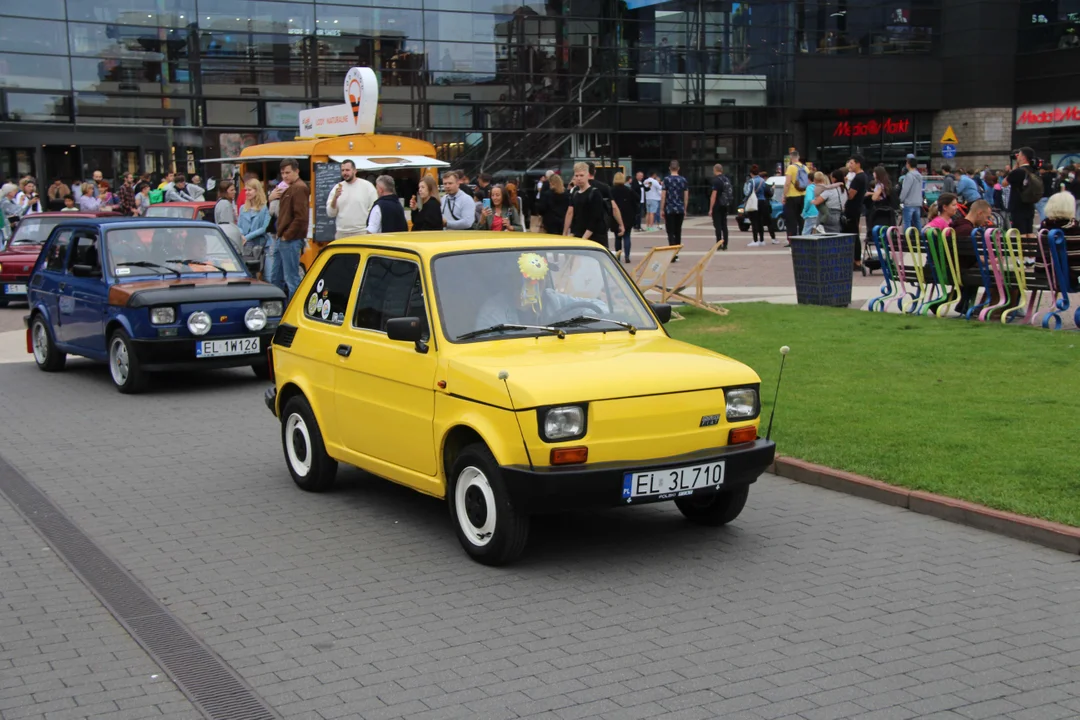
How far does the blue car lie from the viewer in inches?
452

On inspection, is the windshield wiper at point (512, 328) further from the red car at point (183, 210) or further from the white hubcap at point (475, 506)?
the red car at point (183, 210)

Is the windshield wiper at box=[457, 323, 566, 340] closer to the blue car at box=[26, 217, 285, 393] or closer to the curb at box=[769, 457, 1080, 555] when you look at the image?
the curb at box=[769, 457, 1080, 555]

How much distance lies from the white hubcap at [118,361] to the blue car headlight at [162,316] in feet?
1.83

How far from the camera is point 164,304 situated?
11391 mm

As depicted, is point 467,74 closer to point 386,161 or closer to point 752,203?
point 752,203

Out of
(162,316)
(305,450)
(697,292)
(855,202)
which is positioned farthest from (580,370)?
(855,202)

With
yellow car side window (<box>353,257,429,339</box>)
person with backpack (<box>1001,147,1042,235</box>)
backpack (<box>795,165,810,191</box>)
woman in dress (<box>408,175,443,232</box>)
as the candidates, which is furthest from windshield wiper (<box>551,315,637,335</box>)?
backpack (<box>795,165,810,191</box>)

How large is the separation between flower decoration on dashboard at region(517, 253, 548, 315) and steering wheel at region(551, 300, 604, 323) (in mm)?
127

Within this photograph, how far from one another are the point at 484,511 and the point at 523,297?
1.36 m

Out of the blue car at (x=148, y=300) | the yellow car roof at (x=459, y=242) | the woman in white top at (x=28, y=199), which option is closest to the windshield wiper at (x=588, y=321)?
the yellow car roof at (x=459, y=242)

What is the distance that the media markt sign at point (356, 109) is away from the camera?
21188mm

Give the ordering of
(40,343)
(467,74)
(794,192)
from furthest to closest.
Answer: (467,74), (794,192), (40,343)

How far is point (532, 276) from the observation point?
273 inches

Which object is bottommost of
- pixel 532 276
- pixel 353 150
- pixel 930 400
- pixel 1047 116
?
pixel 930 400
